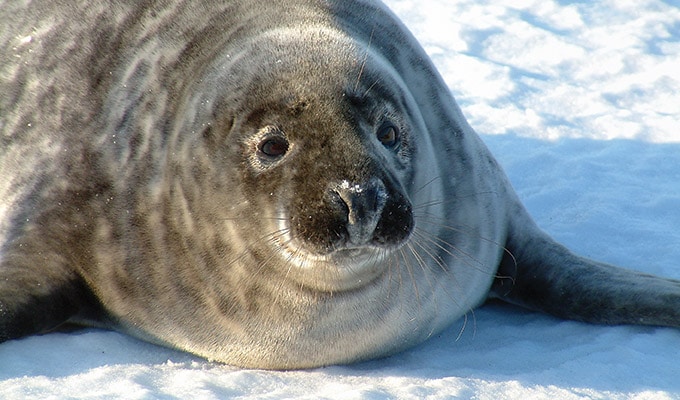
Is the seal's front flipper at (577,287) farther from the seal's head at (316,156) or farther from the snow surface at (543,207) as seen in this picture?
the seal's head at (316,156)

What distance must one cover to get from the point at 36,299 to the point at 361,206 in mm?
1283

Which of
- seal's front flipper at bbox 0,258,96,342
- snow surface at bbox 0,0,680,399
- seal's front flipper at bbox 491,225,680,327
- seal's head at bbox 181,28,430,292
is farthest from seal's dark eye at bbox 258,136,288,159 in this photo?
seal's front flipper at bbox 491,225,680,327

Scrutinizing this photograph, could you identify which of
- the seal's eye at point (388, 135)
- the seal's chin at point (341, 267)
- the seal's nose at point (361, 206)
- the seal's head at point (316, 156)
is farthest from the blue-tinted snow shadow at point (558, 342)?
the seal's eye at point (388, 135)

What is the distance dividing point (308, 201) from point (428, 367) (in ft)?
2.79

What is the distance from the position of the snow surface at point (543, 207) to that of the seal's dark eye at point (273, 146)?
2.40 feet

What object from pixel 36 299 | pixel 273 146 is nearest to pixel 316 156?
pixel 273 146

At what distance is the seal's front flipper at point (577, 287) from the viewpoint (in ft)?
11.1

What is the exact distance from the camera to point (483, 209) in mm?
3584

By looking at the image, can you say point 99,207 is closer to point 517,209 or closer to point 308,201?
point 308,201

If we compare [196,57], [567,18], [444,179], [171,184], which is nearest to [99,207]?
[171,184]

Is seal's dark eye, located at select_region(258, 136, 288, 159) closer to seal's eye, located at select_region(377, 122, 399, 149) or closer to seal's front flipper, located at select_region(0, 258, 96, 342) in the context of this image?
seal's eye, located at select_region(377, 122, 399, 149)

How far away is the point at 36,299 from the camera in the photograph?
3082mm

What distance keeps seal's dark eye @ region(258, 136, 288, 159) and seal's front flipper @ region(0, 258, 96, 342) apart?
91cm

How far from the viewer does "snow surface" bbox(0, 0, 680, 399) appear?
2822 millimetres
